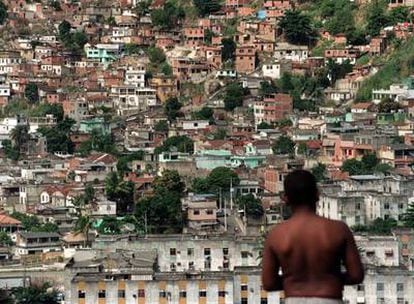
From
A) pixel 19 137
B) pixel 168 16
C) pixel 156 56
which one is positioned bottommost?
pixel 19 137

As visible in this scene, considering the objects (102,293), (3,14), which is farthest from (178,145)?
(3,14)

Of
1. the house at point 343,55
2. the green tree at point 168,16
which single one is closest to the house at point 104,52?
the green tree at point 168,16

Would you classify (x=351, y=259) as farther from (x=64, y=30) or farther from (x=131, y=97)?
(x=64, y=30)

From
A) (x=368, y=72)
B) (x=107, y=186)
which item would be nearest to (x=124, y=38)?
(x=368, y=72)

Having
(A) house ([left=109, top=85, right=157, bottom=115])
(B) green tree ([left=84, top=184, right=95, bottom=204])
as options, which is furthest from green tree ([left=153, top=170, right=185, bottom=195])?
(A) house ([left=109, top=85, right=157, bottom=115])

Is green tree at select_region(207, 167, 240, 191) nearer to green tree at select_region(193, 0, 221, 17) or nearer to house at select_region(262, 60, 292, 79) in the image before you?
house at select_region(262, 60, 292, 79)

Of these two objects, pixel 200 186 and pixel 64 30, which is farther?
pixel 64 30

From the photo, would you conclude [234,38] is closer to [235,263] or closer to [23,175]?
[23,175]

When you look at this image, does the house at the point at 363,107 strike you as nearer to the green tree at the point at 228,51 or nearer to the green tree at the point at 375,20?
the green tree at the point at 375,20
